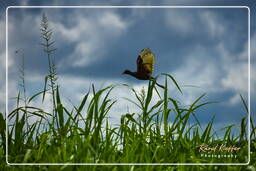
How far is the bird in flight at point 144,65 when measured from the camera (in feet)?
7.32

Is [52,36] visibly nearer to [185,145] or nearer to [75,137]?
[75,137]

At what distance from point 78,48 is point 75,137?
46 centimetres

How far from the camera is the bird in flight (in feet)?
7.32

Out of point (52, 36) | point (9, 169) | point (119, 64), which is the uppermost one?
point (52, 36)

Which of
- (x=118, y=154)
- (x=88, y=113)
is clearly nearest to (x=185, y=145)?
(x=118, y=154)

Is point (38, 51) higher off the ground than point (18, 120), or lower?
higher

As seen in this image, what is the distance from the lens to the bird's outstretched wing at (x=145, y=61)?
2.23 m

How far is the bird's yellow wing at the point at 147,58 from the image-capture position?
222cm

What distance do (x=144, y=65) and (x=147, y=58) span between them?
0.04 meters

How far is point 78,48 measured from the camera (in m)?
2.30

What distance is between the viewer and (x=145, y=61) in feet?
7.30

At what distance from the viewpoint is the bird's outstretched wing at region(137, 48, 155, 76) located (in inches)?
87.7

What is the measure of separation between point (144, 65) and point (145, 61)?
2 centimetres

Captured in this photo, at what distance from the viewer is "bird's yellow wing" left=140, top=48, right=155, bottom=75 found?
87.6 inches
